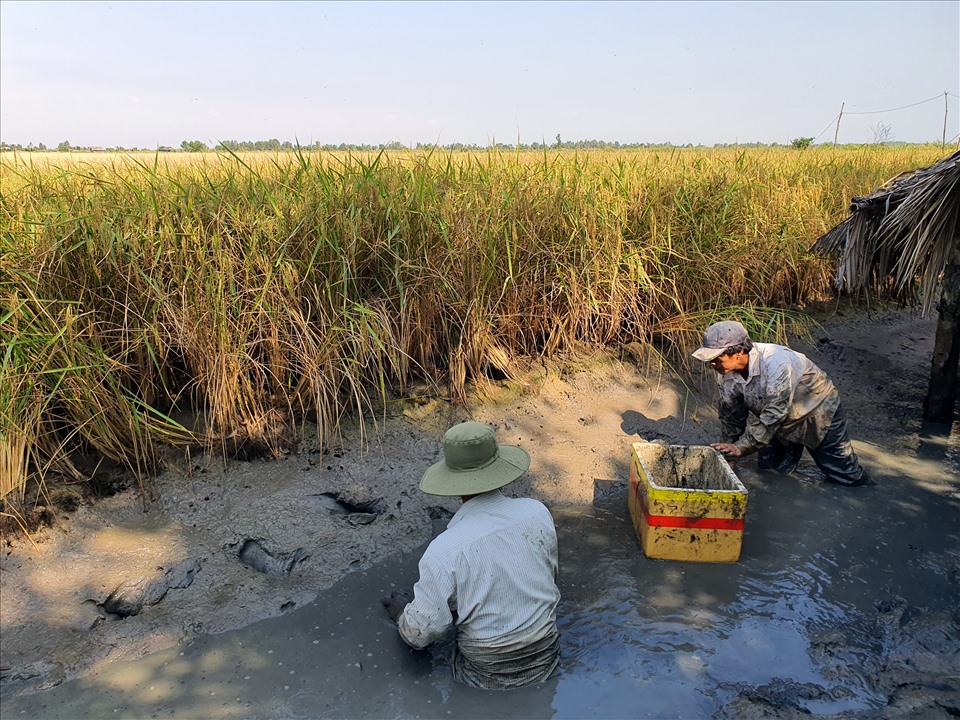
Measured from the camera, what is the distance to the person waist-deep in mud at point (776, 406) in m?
3.60

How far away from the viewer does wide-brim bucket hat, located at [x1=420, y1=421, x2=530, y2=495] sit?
237 cm

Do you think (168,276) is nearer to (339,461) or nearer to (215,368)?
(215,368)

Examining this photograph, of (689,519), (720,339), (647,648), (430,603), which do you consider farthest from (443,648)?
(720,339)

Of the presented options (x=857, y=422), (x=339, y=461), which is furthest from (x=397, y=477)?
(x=857, y=422)

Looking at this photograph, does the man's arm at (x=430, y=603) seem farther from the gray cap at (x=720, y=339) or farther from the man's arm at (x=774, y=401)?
the man's arm at (x=774, y=401)

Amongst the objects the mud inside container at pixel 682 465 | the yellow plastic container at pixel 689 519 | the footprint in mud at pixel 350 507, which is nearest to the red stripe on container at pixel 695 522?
the yellow plastic container at pixel 689 519

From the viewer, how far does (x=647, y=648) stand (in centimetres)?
275

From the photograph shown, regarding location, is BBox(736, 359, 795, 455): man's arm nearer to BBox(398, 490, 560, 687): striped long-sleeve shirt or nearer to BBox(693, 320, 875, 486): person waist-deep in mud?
BBox(693, 320, 875, 486): person waist-deep in mud

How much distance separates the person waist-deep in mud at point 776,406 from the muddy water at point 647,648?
1.68ft

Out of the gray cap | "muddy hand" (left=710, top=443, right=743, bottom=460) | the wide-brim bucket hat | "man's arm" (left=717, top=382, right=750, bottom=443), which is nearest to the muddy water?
"muddy hand" (left=710, top=443, right=743, bottom=460)

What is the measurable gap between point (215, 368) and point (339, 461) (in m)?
0.81

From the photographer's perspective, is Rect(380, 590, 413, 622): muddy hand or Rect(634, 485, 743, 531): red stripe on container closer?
Rect(380, 590, 413, 622): muddy hand

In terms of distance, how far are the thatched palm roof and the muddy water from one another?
1780 millimetres

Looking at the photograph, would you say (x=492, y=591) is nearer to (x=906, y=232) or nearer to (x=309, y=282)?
(x=309, y=282)
